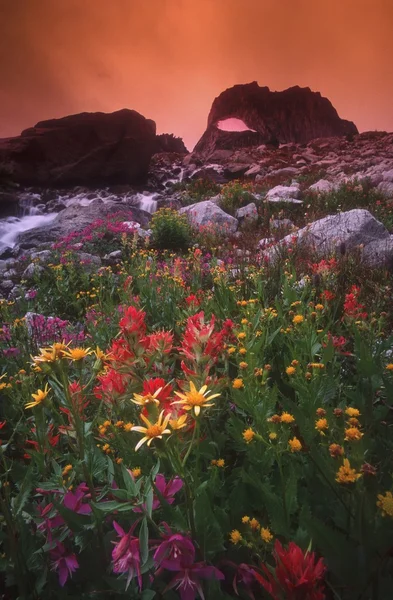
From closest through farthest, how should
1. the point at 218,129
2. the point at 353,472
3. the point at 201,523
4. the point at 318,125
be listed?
the point at 353,472 → the point at 201,523 → the point at 218,129 → the point at 318,125

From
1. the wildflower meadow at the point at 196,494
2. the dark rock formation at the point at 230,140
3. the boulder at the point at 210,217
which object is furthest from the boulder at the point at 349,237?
the dark rock formation at the point at 230,140

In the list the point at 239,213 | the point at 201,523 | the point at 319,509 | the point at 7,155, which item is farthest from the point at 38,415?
the point at 7,155

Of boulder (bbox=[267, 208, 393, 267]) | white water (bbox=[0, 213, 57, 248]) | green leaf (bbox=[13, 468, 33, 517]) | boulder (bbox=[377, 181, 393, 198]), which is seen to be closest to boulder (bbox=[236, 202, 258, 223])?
boulder (bbox=[267, 208, 393, 267])

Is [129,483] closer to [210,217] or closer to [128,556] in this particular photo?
[128,556]

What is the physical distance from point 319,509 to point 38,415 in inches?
34.4

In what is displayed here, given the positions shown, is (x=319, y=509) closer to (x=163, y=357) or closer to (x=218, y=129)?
(x=163, y=357)

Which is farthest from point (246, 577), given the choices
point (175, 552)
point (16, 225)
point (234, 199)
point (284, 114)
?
point (284, 114)

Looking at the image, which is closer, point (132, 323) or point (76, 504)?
point (76, 504)

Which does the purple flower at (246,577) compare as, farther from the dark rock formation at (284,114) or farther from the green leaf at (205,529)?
the dark rock formation at (284,114)

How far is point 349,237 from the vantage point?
4.91 meters

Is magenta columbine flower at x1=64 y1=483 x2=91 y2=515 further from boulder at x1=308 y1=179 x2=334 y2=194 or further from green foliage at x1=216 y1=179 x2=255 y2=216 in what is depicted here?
boulder at x1=308 y1=179 x2=334 y2=194

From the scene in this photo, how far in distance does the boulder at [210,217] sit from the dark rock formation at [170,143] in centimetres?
2731

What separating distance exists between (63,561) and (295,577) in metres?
0.62

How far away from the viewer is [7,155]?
18.6m
